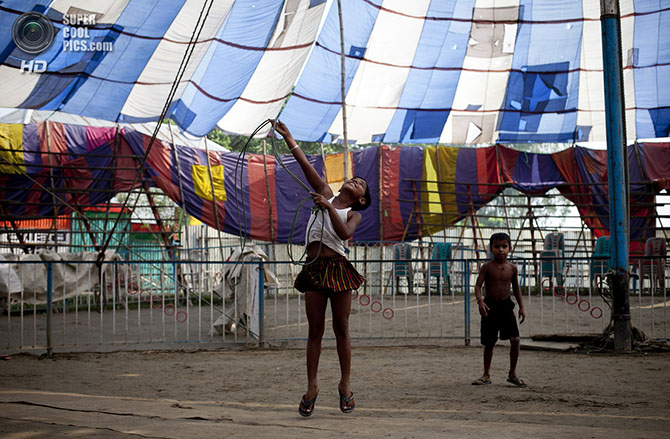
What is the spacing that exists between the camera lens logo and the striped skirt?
843 cm

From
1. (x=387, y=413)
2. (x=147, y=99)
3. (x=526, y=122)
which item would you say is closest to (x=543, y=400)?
(x=387, y=413)

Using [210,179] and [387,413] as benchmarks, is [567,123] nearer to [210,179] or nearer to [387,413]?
[210,179]

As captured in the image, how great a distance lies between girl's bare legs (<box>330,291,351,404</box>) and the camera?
416cm

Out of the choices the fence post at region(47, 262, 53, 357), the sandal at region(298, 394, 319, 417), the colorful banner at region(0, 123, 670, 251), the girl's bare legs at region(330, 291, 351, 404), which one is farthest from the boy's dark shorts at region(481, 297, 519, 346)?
the colorful banner at region(0, 123, 670, 251)

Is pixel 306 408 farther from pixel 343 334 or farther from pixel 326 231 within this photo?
pixel 326 231

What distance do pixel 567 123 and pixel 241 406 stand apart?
13.9m

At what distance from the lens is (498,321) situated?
5.53 metres

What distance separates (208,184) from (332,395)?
35.6ft

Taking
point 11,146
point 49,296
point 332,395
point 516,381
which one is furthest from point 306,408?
point 11,146

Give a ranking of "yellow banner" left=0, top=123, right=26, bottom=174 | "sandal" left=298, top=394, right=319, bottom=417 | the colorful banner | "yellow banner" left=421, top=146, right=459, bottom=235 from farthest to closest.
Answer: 1. "yellow banner" left=421, top=146, right=459, bottom=235
2. the colorful banner
3. "yellow banner" left=0, top=123, right=26, bottom=174
4. "sandal" left=298, top=394, right=319, bottom=417

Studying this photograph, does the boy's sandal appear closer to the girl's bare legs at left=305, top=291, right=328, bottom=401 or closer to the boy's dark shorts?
the boy's dark shorts

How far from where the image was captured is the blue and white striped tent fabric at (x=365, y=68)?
11.7m

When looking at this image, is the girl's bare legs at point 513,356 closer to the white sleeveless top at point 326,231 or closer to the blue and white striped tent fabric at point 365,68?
the white sleeveless top at point 326,231

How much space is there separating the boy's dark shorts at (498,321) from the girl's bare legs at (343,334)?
5.87ft
